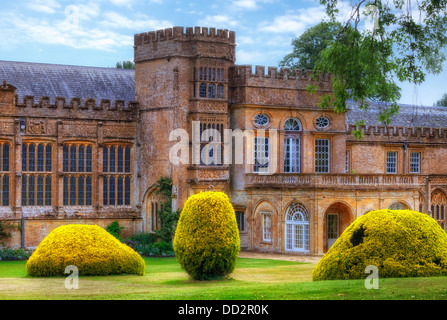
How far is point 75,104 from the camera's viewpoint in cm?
3506

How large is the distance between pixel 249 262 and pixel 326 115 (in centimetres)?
1107

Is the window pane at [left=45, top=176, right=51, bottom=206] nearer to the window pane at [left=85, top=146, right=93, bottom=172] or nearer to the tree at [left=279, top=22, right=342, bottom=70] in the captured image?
the window pane at [left=85, top=146, right=93, bottom=172]

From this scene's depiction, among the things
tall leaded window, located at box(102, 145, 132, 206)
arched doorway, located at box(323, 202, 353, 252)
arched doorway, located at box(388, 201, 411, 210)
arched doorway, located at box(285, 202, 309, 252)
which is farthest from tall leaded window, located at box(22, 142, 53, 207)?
arched doorway, located at box(388, 201, 411, 210)

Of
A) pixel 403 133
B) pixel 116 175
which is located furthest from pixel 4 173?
pixel 403 133

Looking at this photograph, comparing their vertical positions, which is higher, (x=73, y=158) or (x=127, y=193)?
(x=73, y=158)

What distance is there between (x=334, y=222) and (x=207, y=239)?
14423 mm

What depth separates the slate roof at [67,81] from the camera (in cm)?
3697

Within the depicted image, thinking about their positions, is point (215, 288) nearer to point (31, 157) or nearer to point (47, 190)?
point (47, 190)

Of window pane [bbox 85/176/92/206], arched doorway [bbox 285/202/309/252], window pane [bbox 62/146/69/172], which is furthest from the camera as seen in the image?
window pane [bbox 85/176/92/206]

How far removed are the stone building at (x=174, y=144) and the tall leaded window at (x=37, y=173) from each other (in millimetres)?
48

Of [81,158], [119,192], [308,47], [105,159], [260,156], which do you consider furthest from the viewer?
[308,47]

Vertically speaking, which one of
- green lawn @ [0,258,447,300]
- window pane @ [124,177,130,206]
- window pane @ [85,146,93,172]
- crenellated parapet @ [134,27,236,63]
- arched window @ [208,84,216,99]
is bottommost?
green lawn @ [0,258,447,300]

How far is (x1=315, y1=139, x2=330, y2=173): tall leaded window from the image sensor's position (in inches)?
1505

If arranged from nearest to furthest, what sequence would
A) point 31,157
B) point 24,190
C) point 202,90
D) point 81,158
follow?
point 24,190 → point 31,157 → point 202,90 → point 81,158
